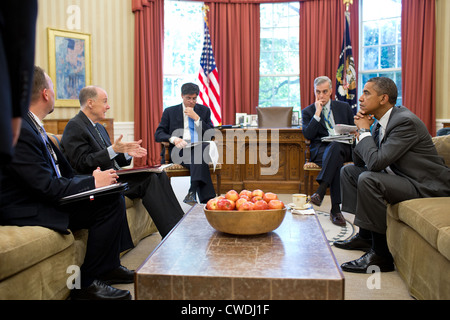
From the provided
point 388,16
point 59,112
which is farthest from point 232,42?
point 59,112

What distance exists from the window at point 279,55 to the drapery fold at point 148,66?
1.85m

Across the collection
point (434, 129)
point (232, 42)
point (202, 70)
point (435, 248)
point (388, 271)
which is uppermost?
point (232, 42)

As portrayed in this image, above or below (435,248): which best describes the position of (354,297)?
below

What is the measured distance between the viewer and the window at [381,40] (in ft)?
23.2

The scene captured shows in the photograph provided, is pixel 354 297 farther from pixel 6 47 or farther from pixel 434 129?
pixel 434 129

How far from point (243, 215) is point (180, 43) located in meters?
6.42

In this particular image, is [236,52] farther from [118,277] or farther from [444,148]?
[118,277]

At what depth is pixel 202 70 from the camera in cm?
677

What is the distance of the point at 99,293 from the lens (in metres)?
2.14

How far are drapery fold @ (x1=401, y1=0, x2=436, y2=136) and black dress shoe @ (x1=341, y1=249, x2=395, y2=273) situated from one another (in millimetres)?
4556

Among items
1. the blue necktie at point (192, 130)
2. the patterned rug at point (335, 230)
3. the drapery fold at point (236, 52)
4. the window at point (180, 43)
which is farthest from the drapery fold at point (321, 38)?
the patterned rug at point (335, 230)

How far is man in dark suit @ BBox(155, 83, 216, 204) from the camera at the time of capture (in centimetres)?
427

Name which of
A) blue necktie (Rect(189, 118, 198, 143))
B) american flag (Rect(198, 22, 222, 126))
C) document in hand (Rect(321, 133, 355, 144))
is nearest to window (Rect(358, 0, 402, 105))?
american flag (Rect(198, 22, 222, 126))

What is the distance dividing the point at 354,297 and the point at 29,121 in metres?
1.82
